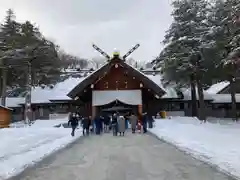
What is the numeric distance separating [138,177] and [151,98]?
29739 millimetres

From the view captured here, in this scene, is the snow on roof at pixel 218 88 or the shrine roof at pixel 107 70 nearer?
the shrine roof at pixel 107 70

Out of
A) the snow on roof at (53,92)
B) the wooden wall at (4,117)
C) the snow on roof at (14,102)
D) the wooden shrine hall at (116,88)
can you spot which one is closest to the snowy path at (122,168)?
the wooden shrine hall at (116,88)

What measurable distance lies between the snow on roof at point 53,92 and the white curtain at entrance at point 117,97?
14.6 m

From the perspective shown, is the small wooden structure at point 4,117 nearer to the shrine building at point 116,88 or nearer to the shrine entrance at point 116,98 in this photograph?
the shrine building at point 116,88

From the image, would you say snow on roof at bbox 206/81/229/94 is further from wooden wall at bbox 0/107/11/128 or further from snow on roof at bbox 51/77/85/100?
wooden wall at bbox 0/107/11/128

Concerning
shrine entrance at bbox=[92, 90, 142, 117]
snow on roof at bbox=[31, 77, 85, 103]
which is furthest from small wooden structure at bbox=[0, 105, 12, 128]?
snow on roof at bbox=[31, 77, 85, 103]

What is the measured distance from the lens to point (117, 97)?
35406mm

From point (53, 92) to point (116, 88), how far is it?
57.7ft

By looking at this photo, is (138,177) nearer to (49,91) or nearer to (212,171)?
(212,171)

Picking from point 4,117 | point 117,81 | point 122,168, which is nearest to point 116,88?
point 117,81

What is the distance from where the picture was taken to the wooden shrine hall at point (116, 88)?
113 ft

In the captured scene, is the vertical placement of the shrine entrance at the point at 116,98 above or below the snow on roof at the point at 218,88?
below

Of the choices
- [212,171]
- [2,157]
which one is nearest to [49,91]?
[2,157]

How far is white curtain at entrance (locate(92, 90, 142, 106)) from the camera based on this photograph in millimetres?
35281
